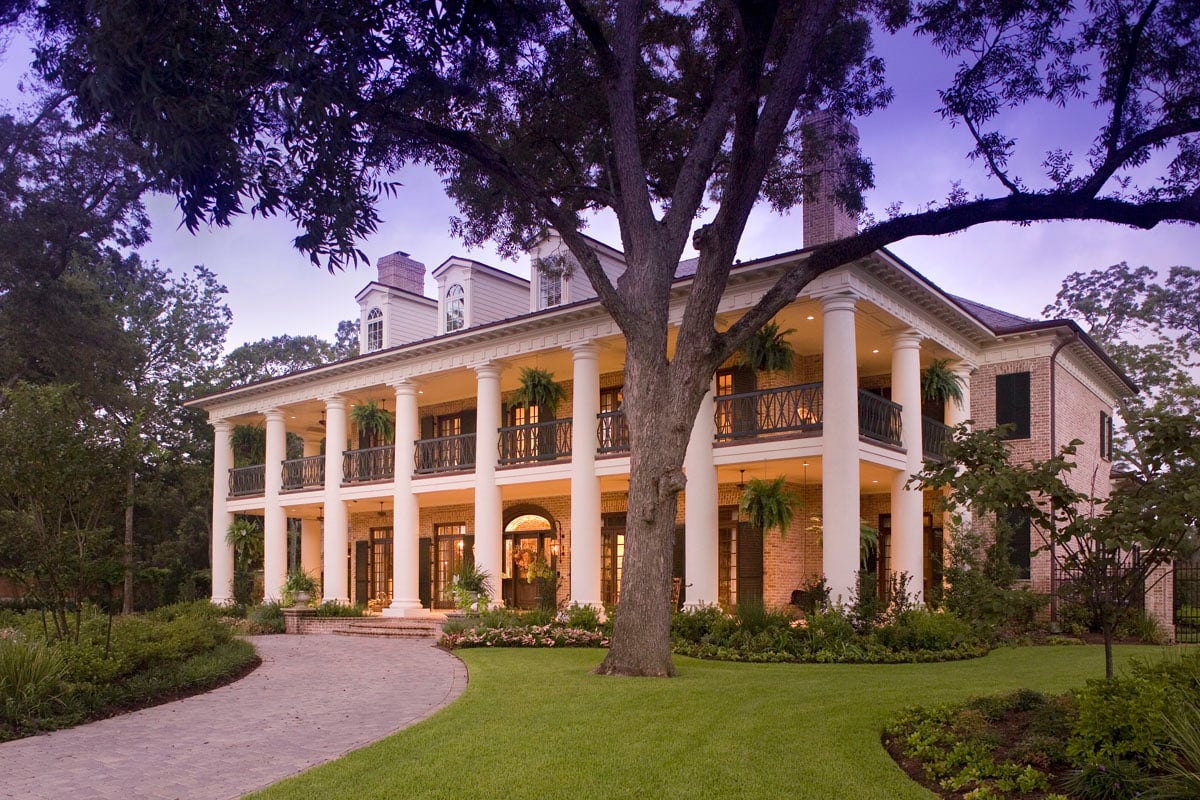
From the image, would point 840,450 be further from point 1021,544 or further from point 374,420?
point 374,420

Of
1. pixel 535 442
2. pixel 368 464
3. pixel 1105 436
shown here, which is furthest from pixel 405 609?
pixel 1105 436

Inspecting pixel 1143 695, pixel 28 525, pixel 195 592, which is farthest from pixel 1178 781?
pixel 195 592

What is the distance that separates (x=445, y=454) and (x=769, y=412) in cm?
907

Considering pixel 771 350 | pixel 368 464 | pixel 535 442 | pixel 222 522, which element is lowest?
pixel 222 522

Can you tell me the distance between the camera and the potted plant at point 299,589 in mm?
23344

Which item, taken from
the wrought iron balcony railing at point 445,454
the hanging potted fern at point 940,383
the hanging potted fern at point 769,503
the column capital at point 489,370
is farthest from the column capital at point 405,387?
the hanging potted fern at point 940,383

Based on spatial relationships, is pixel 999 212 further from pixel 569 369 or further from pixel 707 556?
pixel 569 369

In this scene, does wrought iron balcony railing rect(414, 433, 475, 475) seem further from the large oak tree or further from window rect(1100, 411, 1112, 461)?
window rect(1100, 411, 1112, 461)

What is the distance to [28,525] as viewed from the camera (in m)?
11.0

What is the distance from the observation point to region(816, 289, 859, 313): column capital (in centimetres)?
1508

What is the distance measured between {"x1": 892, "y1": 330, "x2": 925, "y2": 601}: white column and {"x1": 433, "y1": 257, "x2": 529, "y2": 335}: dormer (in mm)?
9841

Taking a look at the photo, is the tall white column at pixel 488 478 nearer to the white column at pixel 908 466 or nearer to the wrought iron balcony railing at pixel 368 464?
the wrought iron balcony railing at pixel 368 464

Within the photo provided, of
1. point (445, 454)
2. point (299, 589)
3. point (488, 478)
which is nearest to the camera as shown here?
point (488, 478)

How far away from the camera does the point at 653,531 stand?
11.0 m
